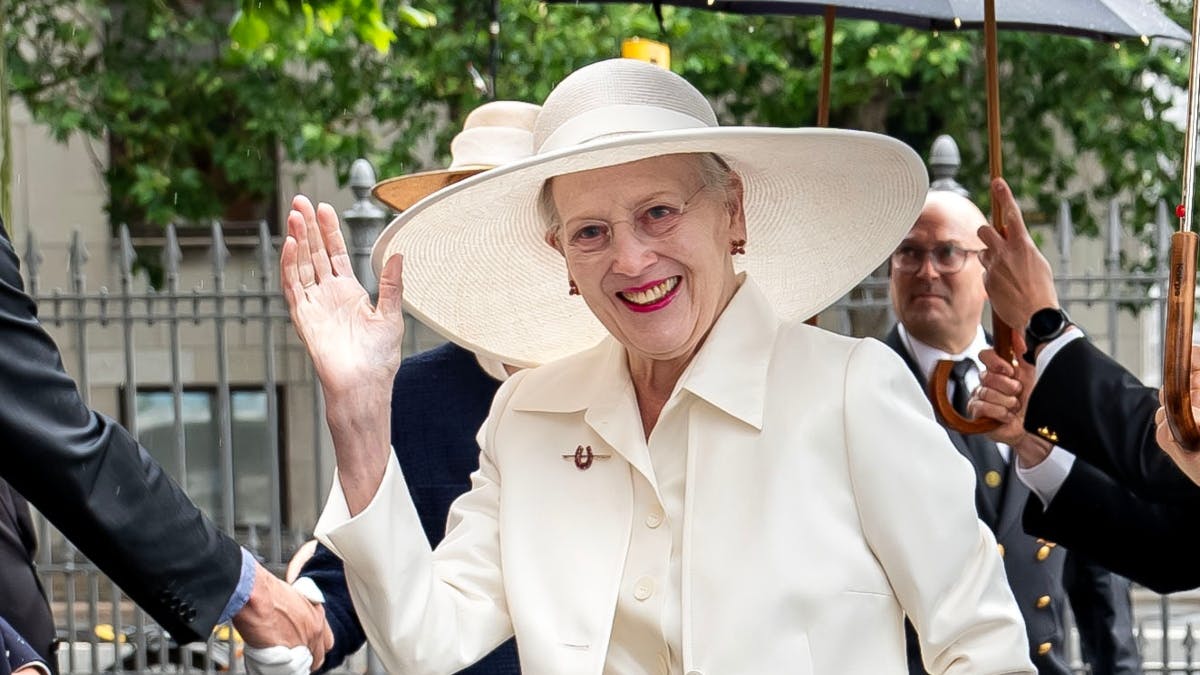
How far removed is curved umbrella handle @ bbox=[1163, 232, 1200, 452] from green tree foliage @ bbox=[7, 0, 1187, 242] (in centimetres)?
893

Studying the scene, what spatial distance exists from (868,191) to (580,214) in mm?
550

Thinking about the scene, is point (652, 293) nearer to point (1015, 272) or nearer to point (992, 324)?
point (1015, 272)

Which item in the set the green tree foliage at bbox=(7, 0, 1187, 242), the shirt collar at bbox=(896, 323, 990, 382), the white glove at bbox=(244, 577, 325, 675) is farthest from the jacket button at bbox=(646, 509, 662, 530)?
the green tree foliage at bbox=(7, 0, 1187, 242)

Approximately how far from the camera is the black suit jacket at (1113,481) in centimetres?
304

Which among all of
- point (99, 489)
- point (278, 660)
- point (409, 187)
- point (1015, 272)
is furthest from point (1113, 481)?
point (99, 489)

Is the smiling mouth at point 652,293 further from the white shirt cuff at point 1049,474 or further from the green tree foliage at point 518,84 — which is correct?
the green tree foliage at point 518,84

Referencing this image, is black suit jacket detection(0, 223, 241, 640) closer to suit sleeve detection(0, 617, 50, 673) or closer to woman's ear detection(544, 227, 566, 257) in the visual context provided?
suit sleeve detection(0, 617, 50, 673)

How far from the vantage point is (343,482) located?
247 cm

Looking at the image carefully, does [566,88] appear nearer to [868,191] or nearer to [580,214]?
[580,214]

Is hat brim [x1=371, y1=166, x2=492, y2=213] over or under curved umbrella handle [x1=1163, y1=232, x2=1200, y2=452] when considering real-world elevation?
over

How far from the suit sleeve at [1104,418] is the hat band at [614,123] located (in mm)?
987

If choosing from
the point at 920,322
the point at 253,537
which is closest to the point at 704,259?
the point at 920,322

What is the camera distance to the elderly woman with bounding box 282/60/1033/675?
249 centimetres

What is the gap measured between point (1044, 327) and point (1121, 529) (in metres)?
0.42
